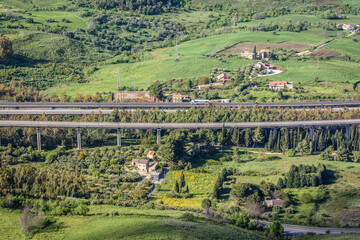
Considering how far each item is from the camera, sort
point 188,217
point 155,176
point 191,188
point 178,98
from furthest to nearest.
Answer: point 178,98, point 155,176, point 191,188, point 188,217

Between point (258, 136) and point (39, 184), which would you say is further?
point (258, 136)

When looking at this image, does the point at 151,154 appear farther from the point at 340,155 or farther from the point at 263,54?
the point at 263,54

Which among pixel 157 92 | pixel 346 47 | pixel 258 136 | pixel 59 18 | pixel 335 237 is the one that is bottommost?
pixel 335 237

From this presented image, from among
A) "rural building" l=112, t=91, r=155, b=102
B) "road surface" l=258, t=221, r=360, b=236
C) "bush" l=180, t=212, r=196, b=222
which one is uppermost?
"rural building" l=112, t=91, r=155, b=102

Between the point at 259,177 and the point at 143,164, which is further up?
the point at 143,164

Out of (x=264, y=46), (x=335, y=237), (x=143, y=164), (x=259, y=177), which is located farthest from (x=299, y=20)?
(x=335, y=237)

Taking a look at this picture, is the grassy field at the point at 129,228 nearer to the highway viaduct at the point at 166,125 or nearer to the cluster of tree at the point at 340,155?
the highway viaduct at the point at 166,125

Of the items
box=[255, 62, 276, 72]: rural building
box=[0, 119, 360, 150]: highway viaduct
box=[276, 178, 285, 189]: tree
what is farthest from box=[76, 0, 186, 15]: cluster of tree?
box=[276, 178, 285, 189]: tree

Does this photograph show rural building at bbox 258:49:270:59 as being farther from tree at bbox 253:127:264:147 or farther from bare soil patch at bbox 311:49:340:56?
tree at bbox 253:127:264:147
